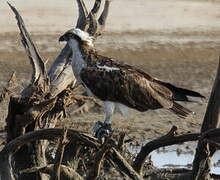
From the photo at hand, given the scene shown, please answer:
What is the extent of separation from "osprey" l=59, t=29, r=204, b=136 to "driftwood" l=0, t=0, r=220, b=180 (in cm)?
45

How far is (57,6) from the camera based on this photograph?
24500mm

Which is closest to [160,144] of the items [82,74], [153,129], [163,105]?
[163,105]

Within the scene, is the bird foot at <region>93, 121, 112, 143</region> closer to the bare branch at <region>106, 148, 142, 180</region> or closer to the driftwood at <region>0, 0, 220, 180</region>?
the driftwood at <region>0, 0, 220, 180</region>

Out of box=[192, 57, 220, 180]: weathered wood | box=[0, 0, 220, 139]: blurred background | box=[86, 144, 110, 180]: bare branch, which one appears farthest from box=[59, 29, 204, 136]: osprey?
box=[0, 0, 220, 139]: blurred background

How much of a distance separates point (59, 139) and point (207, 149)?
1850 mm

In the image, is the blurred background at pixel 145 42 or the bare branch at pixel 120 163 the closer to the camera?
the bare branch at pixel 120 163

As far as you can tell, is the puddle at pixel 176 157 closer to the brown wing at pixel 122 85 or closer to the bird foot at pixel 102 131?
the brown wing at pixel 122 85

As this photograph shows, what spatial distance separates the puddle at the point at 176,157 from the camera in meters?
13.4

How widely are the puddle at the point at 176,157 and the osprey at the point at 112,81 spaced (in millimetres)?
3719

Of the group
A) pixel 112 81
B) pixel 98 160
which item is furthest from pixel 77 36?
pixel 98 160

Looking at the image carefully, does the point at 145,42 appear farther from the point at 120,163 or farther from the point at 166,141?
the point at 120,163

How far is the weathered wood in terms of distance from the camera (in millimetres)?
9736

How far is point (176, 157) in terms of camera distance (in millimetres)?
13891

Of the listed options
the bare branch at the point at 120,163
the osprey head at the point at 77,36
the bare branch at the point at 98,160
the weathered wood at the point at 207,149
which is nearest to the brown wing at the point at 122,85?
the osprey head at the point at 77,36
